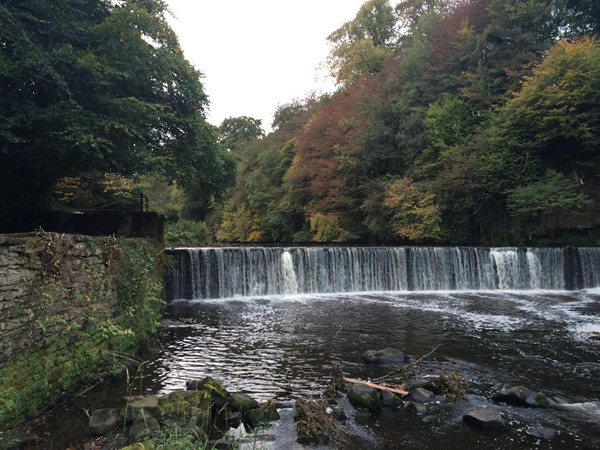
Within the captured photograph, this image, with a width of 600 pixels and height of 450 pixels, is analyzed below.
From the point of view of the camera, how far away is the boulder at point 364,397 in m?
5.80

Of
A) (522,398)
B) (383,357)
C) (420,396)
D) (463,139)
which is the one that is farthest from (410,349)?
(463,139)

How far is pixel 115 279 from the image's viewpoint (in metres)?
7.66

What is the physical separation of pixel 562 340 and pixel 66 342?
988 centimetres

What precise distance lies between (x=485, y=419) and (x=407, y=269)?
13.4 meters

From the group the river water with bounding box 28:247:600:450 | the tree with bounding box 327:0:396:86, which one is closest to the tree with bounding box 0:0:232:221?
the river water with bounding box 28:247:600:450

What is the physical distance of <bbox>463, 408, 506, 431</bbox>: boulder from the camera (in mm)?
5258

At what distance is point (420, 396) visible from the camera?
6.10 meters

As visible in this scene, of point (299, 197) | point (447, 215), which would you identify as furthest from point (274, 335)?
point (299, 197)

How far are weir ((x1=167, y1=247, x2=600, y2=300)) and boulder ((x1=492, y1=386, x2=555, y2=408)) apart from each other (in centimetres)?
1188

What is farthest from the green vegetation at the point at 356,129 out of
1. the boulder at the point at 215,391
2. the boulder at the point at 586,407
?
the boulder at the point at 586,407

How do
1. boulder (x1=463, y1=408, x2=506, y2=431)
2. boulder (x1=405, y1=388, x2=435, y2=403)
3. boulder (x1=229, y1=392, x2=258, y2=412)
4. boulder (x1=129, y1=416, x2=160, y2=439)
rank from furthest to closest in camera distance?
boulder (x1=405, y1=388, x2=435, y2=403) → boulder (x1=229, y1=392, x2=258, y2=412) → boulder (x1=463, y1=408, x2=506, y2=431) → boulder (x1=129, y1=416, x2=160, y2=439)

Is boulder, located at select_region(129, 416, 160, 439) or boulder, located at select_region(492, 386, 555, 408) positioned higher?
boulder, located at select_region(129, 416, 160, 439)

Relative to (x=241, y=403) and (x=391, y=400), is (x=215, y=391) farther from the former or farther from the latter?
(x=391, y=400)

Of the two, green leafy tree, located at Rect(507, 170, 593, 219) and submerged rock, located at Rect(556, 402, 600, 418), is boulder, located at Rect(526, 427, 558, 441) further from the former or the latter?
green leafy tree, located at Rect(507, 170, 593, 219)
